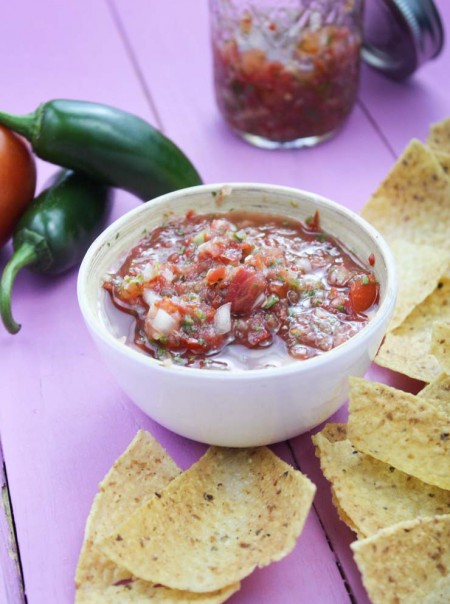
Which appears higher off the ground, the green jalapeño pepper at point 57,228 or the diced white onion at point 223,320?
the diced white onion at point 223,320

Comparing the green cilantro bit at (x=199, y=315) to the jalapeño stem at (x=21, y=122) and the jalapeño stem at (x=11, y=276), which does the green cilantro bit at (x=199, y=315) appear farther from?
the jalapeño stem at (x=21, y=122)

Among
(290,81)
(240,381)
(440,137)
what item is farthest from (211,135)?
(240,381)

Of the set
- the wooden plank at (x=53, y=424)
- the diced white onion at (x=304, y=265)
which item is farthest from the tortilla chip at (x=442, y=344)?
the wooden plank at (x=53, y=424)

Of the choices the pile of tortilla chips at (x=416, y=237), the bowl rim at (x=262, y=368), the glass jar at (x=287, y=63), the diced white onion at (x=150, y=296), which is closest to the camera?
the bowl rim at (x=262, y=368)

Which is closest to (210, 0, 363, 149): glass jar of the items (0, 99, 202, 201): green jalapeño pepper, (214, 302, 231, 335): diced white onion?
(0, 99, 202, 201): green jalapeño pepper

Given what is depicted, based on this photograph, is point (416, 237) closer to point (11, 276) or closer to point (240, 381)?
point (240, 381)

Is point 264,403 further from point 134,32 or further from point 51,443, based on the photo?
point 134,32

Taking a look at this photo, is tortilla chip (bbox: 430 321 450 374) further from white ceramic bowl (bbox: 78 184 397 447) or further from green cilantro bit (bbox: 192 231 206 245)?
green cilantro bit (bbox: 192 231 206 245)
